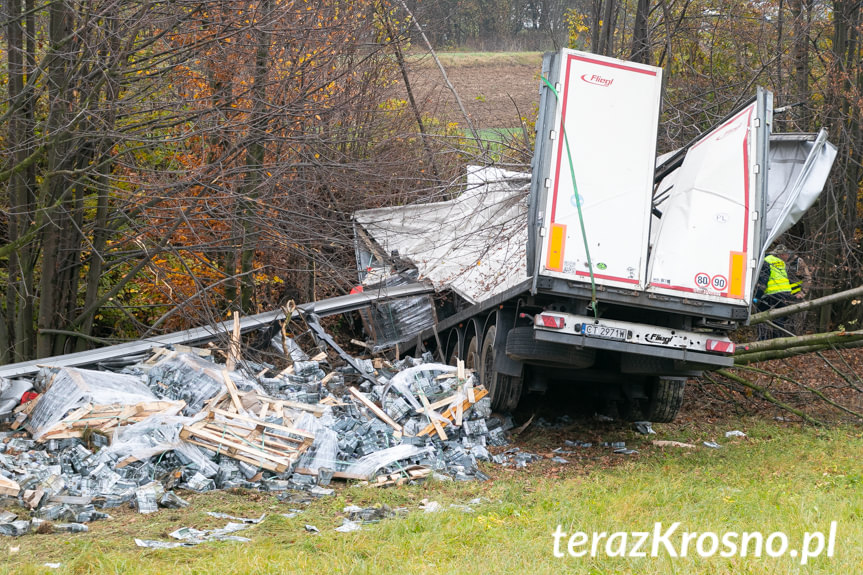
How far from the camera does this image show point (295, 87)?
13.5 meters

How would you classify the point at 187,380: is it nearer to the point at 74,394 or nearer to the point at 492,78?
the point at 74,394

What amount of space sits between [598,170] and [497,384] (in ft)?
9.57

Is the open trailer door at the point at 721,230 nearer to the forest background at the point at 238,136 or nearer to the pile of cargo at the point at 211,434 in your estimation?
the forest background at the point at 238,136

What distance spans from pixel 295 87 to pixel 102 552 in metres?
9.15

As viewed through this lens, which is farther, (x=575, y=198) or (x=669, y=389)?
(x=669, y=389)

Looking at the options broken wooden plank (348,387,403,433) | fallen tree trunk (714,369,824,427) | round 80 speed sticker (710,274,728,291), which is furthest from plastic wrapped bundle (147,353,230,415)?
fallen tree trunk (714,369,824,427)

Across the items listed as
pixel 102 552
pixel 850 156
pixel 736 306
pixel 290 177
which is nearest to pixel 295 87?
pixel 290 177

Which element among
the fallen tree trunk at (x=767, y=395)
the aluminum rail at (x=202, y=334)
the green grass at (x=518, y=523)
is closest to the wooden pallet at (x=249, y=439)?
the green grass at (x=518, y=523)

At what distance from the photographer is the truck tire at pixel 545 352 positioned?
30.9 ft

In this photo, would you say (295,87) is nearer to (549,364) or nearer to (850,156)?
(549,364)

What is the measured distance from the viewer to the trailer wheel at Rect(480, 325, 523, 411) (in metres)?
10.4

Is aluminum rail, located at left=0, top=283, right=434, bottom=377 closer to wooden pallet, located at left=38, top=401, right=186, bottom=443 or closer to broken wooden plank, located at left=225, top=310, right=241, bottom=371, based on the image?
broken wooden plank, located at left=225, top=310, right=241, bottom=371

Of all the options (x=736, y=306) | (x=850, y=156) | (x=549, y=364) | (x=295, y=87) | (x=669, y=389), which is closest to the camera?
(x=736, y=306)

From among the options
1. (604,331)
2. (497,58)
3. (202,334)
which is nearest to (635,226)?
(604,331)
